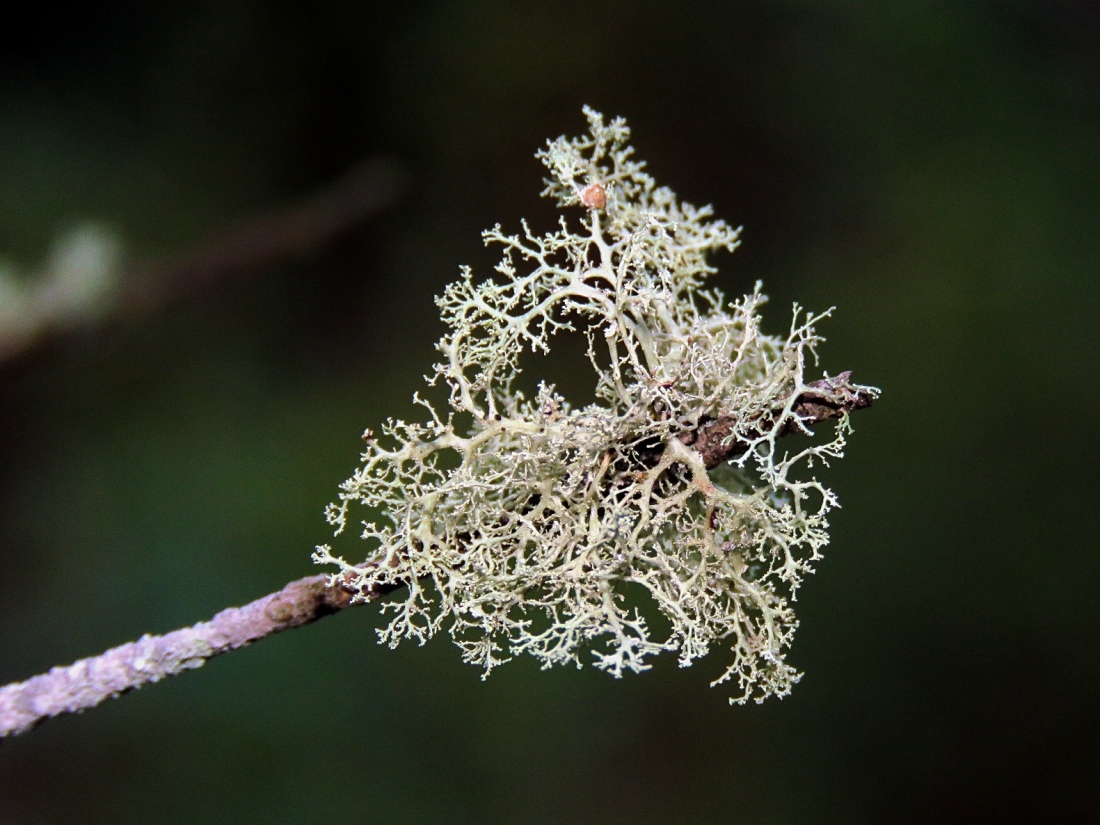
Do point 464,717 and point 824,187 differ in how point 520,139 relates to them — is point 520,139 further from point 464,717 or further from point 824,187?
point 464,717

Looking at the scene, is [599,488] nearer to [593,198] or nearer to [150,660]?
[593,198]

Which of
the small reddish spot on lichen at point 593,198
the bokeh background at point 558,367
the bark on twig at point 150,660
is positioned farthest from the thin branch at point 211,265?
the small reddish spot on lichen at point 593,198

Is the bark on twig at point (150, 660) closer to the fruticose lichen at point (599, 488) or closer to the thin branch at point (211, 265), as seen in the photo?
the fruticose lichen at point (599, 488)

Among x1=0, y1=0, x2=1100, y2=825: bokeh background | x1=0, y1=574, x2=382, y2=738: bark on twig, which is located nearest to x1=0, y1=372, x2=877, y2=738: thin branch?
x1=0, y1=574, x2=382, y2=738: bark on twig

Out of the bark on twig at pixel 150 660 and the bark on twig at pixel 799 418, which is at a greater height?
the bark on twig at pixel 150 660

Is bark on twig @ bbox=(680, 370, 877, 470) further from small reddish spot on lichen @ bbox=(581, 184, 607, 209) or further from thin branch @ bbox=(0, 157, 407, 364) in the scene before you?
thin branch @ bbox=(0, 157, 407, 364)

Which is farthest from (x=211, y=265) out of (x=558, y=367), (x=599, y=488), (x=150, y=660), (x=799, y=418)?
(x=799, y=418)
